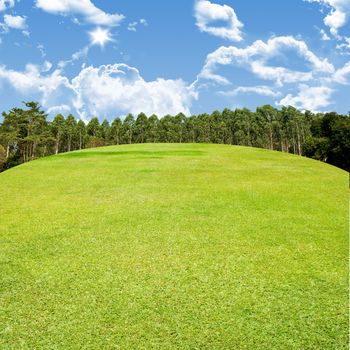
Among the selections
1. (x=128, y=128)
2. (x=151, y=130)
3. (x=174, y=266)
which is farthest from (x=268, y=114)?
(x=174, y=266)

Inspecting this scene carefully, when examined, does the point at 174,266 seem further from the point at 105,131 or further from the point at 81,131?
the point at 105,131

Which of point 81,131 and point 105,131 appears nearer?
point 81,131

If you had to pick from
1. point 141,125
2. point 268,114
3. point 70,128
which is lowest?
point 70,128

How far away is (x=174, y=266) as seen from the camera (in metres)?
10.7

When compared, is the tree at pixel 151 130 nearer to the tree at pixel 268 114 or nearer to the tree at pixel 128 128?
the tree at pixel 128 128

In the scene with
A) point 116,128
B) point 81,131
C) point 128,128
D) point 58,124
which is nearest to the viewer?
point 58,124

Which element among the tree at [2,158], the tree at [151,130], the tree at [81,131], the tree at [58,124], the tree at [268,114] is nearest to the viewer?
the tree at [2,158]

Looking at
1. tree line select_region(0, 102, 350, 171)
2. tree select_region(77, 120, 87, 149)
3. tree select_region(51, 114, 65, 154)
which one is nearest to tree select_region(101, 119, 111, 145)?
tree line select_region(0, 102, 350, 171)

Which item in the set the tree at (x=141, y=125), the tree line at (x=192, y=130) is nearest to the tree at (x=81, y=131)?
the tree line at (x=192, y=130)

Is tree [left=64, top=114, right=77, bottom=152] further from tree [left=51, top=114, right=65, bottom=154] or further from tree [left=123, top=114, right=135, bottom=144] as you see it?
tree [left=123, top=114, right=135, bottom=144]

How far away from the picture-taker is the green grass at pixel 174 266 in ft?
25.8

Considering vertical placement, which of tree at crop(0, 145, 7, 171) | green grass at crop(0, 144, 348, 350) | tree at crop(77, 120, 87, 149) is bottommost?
green grass at crop(0, 144, 348, 350)

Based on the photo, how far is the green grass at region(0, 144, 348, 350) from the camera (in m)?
7.88

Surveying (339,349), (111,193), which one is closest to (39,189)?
(111,193)
